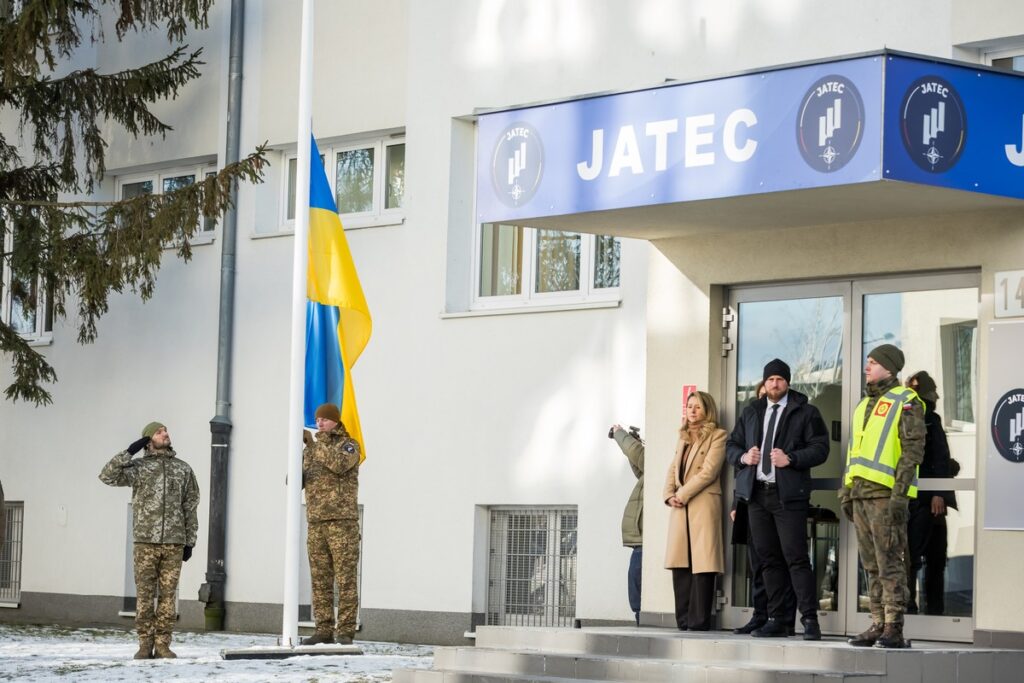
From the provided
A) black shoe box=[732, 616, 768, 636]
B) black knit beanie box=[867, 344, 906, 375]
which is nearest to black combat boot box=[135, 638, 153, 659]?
black shoe box=[732, 616, 768, 636]

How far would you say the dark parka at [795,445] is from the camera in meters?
12.3

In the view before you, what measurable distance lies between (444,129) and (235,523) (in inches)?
193

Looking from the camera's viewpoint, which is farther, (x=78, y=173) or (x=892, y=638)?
(x=78, y=173)

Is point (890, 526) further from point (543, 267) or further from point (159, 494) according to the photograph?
point (543, 267)

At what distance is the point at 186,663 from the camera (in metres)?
14.1

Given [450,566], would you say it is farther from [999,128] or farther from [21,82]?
[999,128]

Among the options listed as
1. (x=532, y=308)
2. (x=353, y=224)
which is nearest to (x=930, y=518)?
(x=532, y=308)

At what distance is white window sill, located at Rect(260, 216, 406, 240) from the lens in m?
18.8

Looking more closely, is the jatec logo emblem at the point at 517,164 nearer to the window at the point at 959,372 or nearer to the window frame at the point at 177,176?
the window at the point at 959,372

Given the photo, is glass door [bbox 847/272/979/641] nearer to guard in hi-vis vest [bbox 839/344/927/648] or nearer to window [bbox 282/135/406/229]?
guard in hi-vis vest [bbox 839/344/927/648]

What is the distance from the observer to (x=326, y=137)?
19500 millimetres

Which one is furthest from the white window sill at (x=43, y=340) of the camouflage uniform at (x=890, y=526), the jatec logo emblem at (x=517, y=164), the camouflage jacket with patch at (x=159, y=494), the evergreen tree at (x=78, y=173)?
the camouflage uniform at (x=890, y=526)

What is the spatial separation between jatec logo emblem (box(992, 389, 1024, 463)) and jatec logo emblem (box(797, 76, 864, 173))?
205cm

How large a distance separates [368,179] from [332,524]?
5.41m
